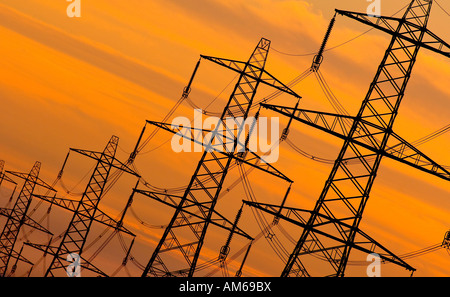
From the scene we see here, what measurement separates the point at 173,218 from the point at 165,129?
17.6 feet

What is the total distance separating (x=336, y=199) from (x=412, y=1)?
440 inches

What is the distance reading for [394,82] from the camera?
35.2m
